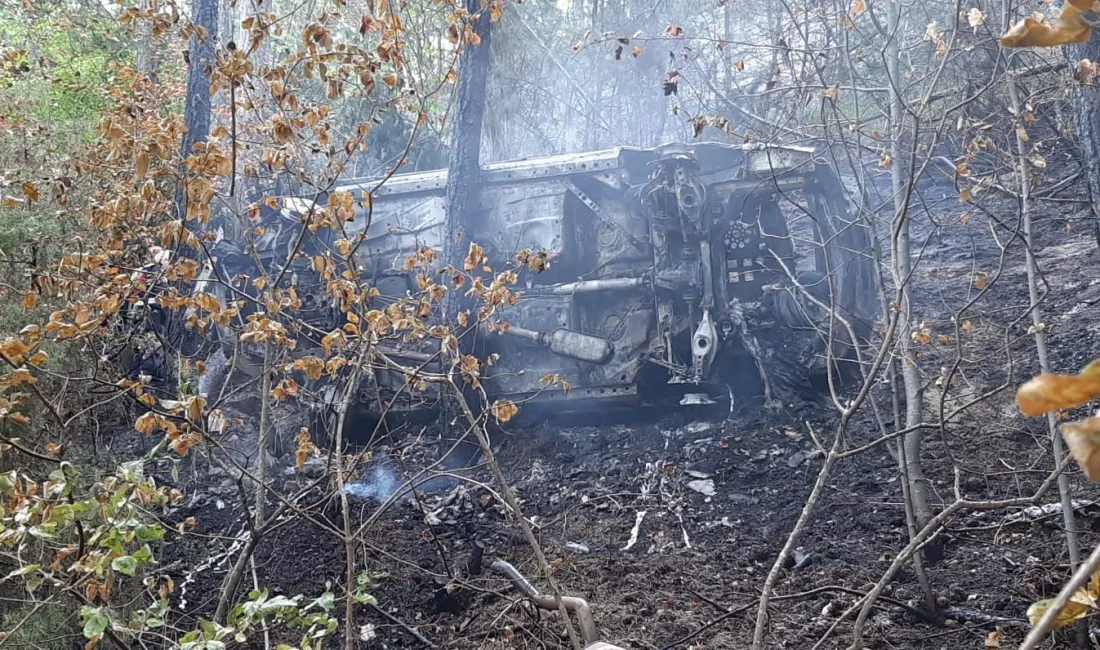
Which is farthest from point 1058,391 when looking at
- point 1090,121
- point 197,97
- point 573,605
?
point 197,97

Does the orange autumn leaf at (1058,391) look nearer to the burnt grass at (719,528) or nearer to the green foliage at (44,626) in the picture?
the burnt grass at (719,528)

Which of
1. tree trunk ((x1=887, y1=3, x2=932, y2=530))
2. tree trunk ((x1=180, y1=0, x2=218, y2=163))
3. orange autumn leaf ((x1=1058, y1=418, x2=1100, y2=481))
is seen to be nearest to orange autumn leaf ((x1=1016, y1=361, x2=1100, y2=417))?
orange autumn leaf ((x1=1058, y1=418, x2=1100, y2=481))

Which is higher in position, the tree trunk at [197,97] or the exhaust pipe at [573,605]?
the tree trunk at [197,97]

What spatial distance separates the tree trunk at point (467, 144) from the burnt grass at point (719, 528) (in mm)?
2214

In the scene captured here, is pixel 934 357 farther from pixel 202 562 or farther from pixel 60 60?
pixel 60 60

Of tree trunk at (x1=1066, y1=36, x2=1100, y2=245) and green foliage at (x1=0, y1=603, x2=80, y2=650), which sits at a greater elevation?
tree trunk at (x1=1066, y1=36, x2=1100, y2=245)

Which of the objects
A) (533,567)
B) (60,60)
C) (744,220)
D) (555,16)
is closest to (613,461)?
(533,567)

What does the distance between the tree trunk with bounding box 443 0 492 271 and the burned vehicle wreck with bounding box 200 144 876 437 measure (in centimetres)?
12

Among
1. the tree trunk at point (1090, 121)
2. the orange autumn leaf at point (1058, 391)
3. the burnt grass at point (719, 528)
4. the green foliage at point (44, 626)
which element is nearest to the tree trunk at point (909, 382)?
the burnt grass at point (719, 528)

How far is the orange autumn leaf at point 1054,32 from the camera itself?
758 mm

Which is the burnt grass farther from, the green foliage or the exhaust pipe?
the green foliage

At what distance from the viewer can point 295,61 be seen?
398 cm

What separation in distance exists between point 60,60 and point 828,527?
11639 millimetres

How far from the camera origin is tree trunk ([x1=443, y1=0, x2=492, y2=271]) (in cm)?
843
